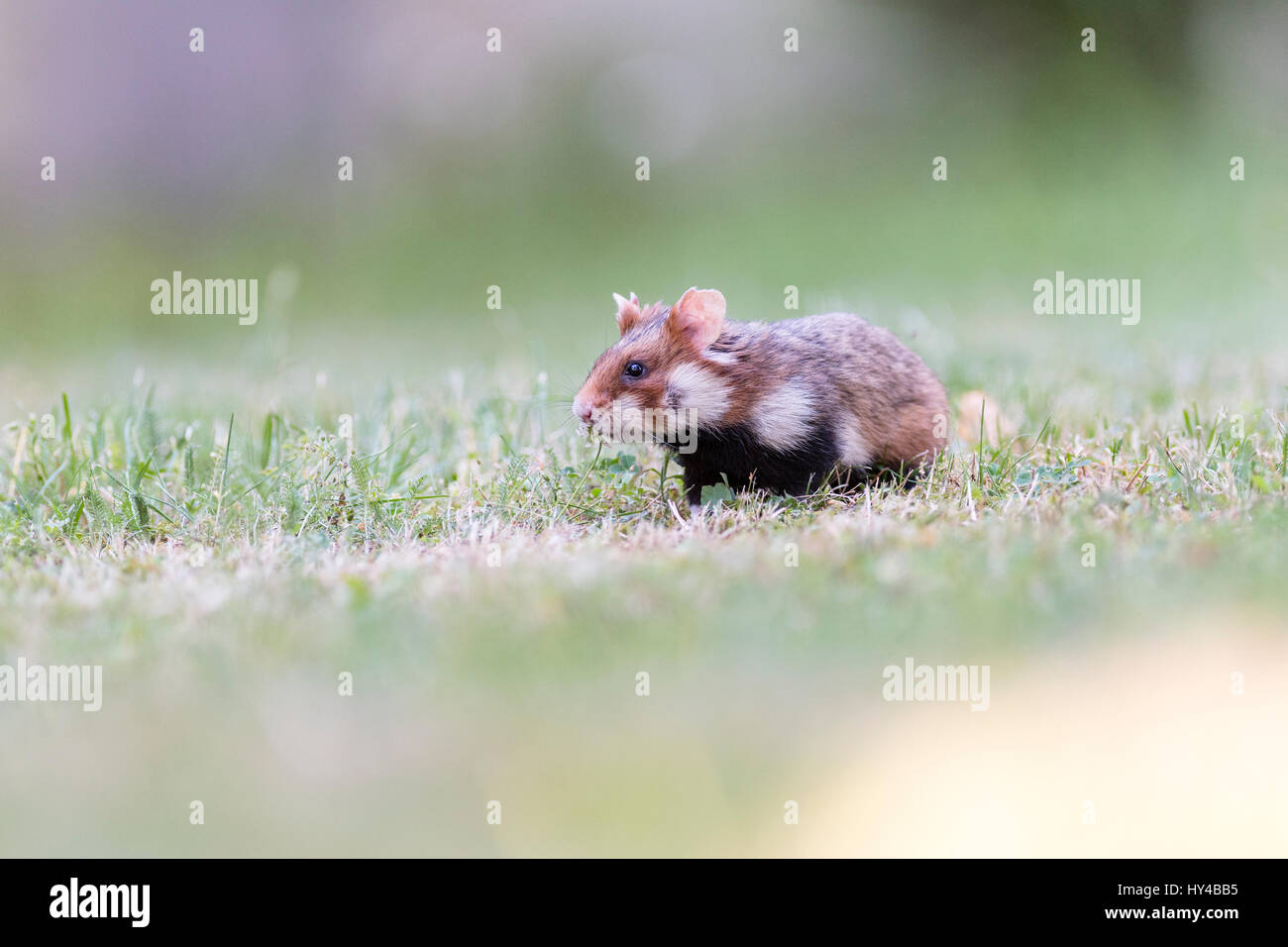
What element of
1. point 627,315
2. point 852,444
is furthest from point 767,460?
point 627,315

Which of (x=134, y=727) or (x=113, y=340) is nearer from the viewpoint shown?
(x=134, y=727)

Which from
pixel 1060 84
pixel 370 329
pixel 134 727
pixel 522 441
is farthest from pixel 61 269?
pixel 134 727

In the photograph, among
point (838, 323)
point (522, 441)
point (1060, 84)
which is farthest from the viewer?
point (1060, 84)

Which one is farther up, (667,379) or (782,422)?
(667,379)

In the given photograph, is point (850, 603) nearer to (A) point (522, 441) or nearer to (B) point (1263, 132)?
(A) point (522, 441)

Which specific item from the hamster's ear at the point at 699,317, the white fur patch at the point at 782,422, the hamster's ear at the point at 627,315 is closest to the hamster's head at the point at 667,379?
the hamster's ear at the point at 699,317

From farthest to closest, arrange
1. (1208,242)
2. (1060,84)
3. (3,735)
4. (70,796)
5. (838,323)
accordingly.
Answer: (1060,84)
(1208,242)
(838,323)
(3,735)
(70,796)

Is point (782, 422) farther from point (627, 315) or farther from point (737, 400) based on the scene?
point (627, 315)

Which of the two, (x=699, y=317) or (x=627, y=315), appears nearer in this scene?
(x=699, y=317)
